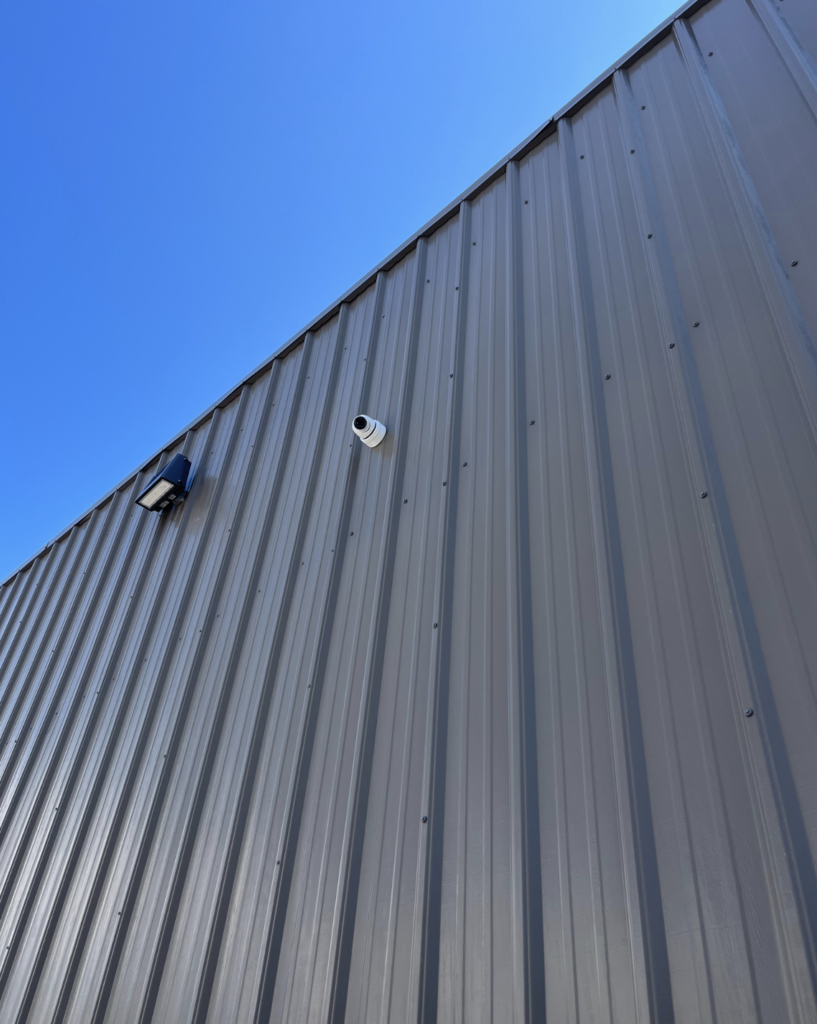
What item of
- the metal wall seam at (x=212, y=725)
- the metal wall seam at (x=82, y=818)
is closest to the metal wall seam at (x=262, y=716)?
the metal wall seam at (x=212, y=725)

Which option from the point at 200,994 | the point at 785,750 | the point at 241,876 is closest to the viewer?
the point at 785,750

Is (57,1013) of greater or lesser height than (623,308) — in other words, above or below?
below

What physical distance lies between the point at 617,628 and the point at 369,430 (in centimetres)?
130

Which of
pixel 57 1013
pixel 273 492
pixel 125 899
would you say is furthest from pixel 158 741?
pixel 273 492

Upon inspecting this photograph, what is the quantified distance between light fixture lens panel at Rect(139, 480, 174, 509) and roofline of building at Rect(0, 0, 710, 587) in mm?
646

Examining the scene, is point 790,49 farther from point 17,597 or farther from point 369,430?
point 17,597

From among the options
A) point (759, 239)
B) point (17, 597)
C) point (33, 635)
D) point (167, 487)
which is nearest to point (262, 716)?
point (167, 487)

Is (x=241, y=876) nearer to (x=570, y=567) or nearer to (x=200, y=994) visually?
(x=200, y=994)

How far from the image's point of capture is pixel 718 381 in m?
1.61

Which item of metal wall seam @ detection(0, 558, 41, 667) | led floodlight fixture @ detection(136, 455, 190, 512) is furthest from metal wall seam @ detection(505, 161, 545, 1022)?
metal wall seam @ detection(0, 558, 41, 667)

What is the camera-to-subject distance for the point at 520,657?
1.59m

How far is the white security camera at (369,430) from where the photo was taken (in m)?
2.46

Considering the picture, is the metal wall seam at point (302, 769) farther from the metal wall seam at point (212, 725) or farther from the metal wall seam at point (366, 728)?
the metal wall seam at point (212, 725)

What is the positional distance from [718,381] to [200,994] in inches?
78.1
